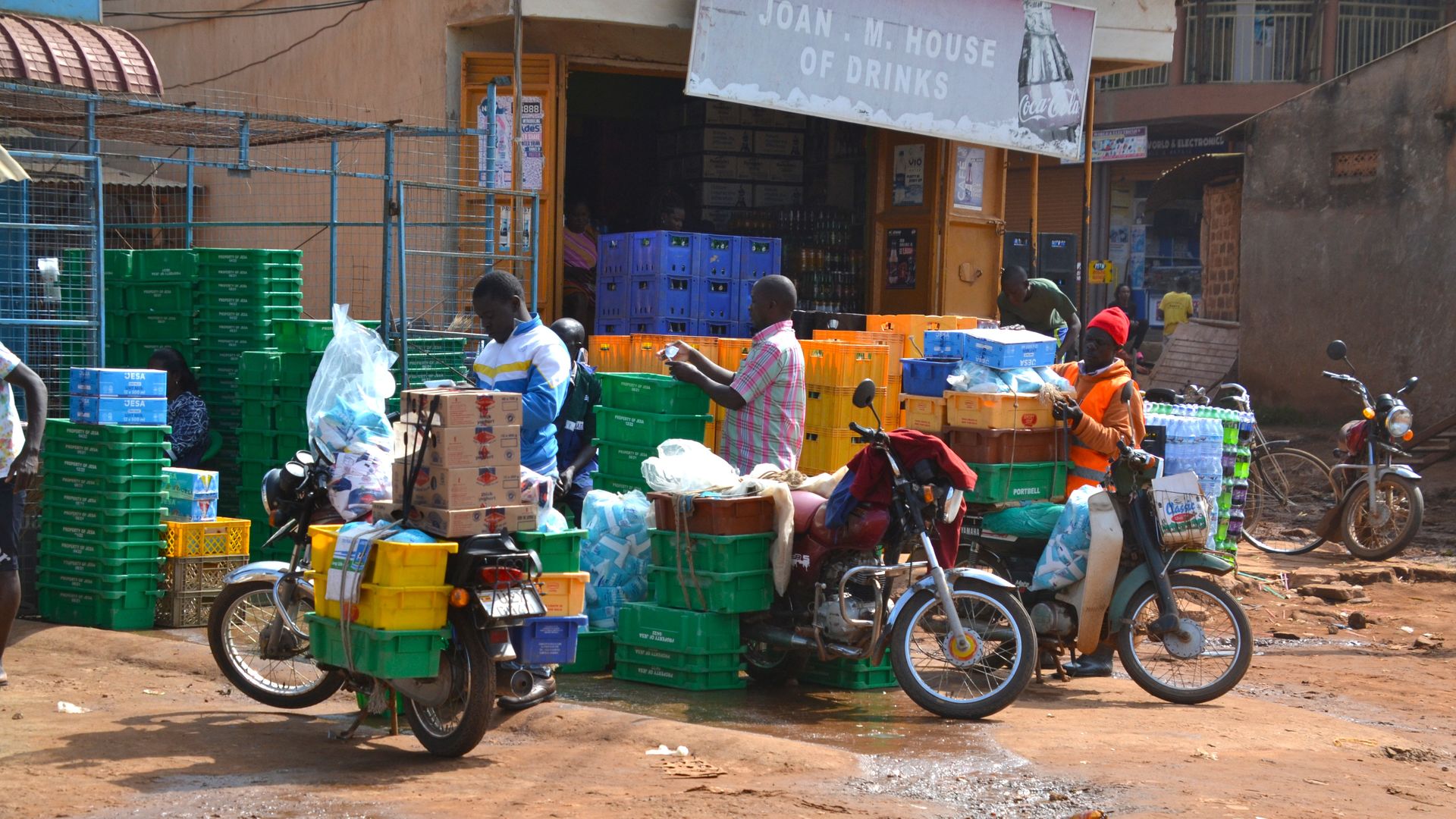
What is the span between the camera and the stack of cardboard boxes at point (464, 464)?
5969 millimetres

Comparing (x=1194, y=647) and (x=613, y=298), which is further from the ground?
(x=613, y=298)

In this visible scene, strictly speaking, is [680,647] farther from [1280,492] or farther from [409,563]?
[1280,492]

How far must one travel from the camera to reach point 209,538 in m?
8.76

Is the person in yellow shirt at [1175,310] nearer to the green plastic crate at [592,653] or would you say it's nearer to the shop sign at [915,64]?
the shop sign at [915,64]

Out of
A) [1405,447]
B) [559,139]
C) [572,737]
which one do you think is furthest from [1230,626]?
[1405,447]

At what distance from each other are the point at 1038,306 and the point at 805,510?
243 inches

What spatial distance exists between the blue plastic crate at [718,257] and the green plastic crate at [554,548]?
21.0 feet

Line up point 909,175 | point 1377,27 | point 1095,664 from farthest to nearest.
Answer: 1. point 1377,27
2. point 909,175
3. point 1095,664

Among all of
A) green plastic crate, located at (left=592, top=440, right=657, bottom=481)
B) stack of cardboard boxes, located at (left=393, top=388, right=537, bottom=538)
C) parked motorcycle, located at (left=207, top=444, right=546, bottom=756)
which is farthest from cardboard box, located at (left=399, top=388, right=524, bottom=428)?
green plastic crate, located at (left=592, top=440, right=657, bottom=481)

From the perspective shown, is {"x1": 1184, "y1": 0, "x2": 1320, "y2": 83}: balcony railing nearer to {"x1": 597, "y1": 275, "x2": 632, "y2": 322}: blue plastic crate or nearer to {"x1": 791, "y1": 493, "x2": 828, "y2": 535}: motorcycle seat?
{"x1": 597, "y1": 275, "x2": 632, "y2": 322}: blue plastic crate

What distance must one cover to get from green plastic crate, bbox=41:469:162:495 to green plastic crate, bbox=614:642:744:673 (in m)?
2.91

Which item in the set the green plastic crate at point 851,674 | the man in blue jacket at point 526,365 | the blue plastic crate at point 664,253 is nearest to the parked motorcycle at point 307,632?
the man in blue jacket at point 526,365

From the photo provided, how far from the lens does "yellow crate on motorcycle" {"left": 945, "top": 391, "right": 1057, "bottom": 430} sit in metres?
8.37

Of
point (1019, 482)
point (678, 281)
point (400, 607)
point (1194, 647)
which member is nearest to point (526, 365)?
point (400, 607)
